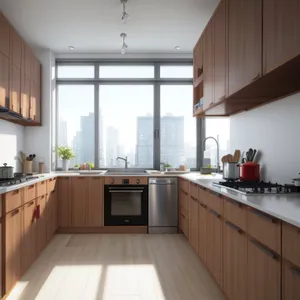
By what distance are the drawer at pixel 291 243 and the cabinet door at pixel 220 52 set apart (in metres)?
1.71

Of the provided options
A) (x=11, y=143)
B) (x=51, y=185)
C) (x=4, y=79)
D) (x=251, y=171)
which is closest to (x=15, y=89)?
(x=4, y=79)

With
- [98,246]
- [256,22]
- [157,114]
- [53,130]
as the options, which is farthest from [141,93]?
[256,22]

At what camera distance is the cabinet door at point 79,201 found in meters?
4.43

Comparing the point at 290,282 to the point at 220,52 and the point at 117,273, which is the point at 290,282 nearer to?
the point at 117,273

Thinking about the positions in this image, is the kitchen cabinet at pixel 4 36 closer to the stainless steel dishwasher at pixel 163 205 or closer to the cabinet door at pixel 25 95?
the cabinet door at pixel 25 95

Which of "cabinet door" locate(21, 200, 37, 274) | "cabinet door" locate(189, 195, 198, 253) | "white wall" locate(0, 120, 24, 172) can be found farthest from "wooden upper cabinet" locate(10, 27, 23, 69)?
"cabinet door" locate(189, 195, 198, 253)

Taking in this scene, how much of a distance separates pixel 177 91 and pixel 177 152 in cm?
104

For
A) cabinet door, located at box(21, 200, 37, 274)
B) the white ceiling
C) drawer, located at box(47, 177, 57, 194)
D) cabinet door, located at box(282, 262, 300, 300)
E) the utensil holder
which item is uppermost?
the white ceiling

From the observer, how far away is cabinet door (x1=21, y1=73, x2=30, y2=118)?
3.82 meters

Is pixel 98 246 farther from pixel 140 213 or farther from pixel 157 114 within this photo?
pixel 157 114

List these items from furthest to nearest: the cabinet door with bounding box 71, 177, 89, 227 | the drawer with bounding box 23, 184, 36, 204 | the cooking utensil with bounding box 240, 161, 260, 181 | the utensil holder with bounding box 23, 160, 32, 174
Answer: the utensil holder with bounding box 23, 160, 32, 174
the cabinet door with bounding box 71, 177, 89, 227
the drawer with bounding box 23, 184, 36, 204
the cooking utensil with bounding box 240, 161, 260, 181

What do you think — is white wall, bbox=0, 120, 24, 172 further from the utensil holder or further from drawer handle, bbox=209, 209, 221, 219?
drawer handle, bbox=209, 209, 221, 219

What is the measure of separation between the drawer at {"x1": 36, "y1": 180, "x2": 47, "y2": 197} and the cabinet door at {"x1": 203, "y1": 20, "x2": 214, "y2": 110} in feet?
6.89

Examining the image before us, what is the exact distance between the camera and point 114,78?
17.0 ft
